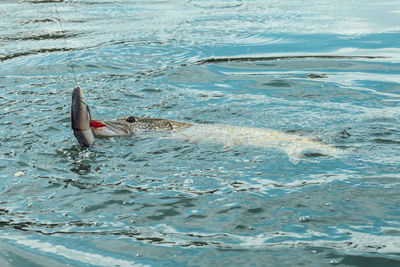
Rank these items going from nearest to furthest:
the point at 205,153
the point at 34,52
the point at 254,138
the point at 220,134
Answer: the point at 205,153 → the point at 254,138 → the point at 220,134 → the point at 34,52

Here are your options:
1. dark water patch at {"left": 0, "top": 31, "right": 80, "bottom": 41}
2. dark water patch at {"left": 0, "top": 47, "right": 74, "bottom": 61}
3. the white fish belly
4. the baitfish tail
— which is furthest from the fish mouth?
dark water patch at {"left": 0, "top": 31, "right": 80, "bottom": 41}

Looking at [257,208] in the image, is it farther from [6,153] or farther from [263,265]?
[6,153]

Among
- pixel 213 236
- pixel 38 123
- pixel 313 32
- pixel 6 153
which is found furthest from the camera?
pixel 313 32

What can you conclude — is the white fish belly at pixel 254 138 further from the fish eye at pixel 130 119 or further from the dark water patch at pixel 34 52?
the dark water patch at pixel 34 52

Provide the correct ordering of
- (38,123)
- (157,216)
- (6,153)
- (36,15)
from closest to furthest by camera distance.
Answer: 1. (157,216)
2. (6,153)
3. (38,123)
4. (36,15)

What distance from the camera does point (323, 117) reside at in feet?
24.8

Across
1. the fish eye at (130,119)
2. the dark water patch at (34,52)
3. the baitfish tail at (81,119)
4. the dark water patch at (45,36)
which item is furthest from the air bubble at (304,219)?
the dark water patch at (45,36)

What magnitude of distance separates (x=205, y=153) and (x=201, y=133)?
0.50m

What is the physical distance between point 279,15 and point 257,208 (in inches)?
417

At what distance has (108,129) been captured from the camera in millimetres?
6613

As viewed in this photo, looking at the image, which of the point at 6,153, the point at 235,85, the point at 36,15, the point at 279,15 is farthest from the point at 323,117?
the point at 36,15

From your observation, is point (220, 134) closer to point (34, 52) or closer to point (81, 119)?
point (81, 119)

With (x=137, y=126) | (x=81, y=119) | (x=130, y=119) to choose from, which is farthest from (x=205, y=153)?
(x=81, y=119)

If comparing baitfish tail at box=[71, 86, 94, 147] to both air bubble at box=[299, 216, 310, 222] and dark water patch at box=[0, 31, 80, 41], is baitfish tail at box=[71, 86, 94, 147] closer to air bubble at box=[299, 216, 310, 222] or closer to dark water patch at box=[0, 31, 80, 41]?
air bubble at box=[299, 216, 310, 222]
